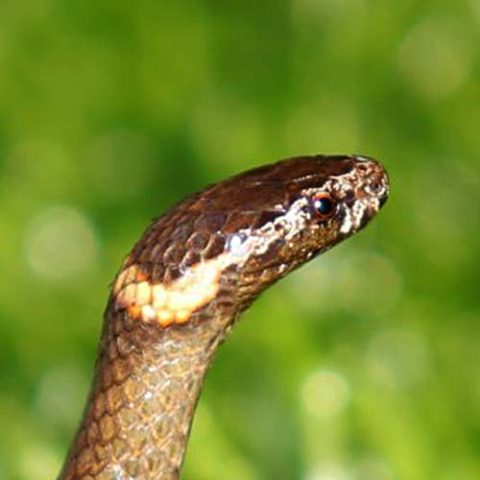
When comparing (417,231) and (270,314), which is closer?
(270,314)

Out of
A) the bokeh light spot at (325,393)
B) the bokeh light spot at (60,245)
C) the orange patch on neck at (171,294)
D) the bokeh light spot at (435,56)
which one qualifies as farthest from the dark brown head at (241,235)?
the bokeh light spot at (435,56)

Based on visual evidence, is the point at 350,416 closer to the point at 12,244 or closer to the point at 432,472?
the point at 432,472

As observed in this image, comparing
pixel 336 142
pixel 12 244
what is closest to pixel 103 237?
pixel 12 244

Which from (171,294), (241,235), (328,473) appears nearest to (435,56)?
(328,473)

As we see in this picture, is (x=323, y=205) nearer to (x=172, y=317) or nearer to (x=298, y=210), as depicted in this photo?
(x=298, y=210)

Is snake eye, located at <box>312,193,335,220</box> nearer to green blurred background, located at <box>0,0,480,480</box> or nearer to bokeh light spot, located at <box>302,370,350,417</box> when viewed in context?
green blurred background, located at <box>0,0,480,480</box>

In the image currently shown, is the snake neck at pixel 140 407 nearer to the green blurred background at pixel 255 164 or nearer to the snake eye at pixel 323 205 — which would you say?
the snake eye at pixel 323 205
